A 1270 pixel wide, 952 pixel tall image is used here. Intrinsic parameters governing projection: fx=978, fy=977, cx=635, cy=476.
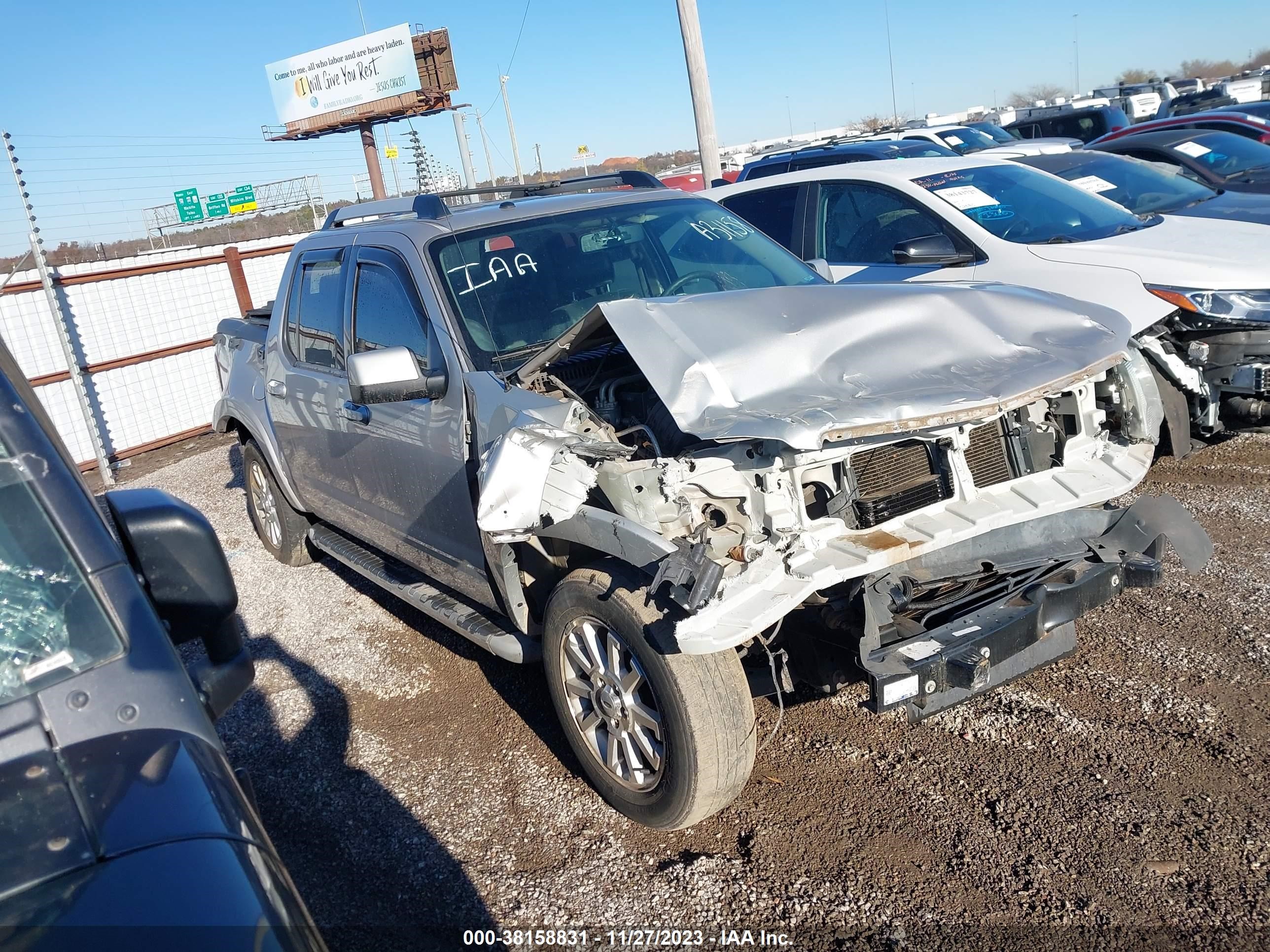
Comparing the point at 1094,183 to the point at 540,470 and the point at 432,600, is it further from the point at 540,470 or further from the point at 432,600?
the point at 540,470

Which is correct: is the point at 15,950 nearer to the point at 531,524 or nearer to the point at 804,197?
the point at 531,524

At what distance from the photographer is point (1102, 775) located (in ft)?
10.7

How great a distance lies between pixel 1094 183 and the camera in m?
7.94

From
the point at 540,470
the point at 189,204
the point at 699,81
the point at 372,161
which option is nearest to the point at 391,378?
the point at 540,470

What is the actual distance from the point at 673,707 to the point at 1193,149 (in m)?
10.3

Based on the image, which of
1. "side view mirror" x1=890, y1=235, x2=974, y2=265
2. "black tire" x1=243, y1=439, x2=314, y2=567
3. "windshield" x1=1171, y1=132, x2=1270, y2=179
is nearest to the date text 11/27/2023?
"black tire" x1=243, y1=439, x2=314, y2=567

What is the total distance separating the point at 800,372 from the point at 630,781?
1496mm

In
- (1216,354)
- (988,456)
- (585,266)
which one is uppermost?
(585,266)

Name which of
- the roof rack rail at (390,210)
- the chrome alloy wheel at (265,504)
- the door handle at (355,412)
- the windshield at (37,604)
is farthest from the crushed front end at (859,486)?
the chrome alloy wheel at (265,504)

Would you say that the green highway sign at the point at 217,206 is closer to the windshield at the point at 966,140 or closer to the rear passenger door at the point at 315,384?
the windshield at the point at 966,140

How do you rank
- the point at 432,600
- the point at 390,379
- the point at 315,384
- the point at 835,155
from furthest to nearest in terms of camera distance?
1. the point at 835,155
2. the point at 315,384
3. the point at 432,600
4. the point at 390,379

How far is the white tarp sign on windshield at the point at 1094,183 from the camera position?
25.7 feet

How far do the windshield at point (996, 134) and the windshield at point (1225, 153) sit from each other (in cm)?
654

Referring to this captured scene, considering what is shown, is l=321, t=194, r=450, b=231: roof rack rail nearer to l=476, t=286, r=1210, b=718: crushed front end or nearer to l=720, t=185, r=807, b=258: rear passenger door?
l=476, t=286, r=1210, b=718: crushed front end
